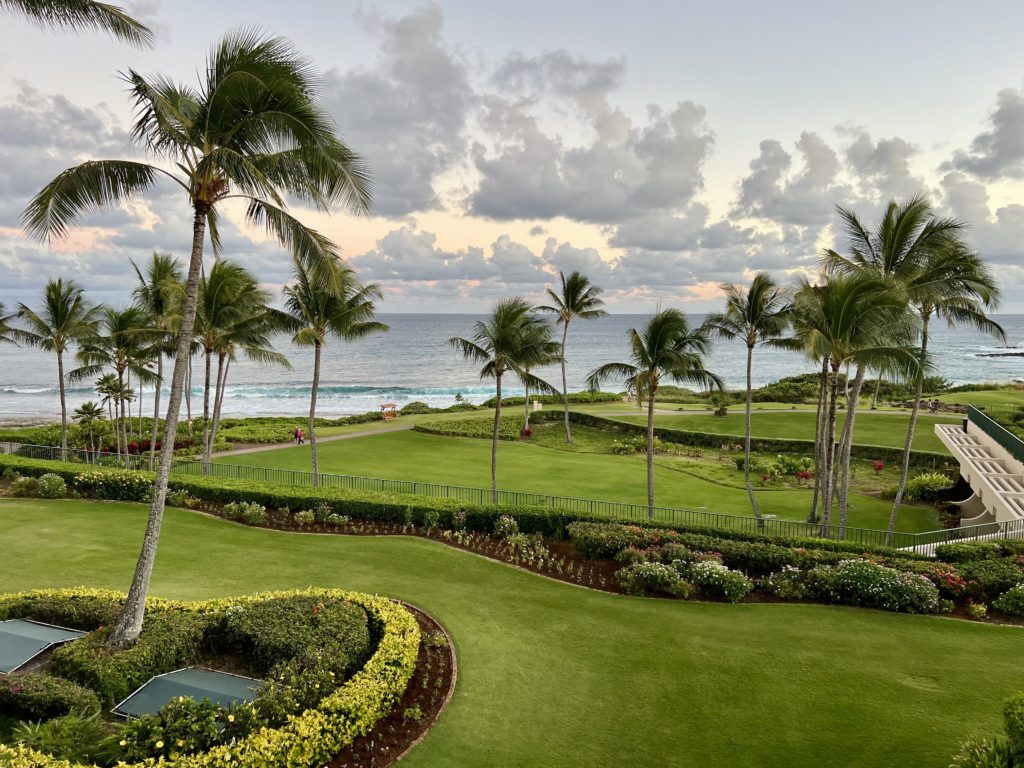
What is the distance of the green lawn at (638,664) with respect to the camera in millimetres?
7879

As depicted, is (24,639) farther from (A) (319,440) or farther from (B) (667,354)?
(A) (319,440)

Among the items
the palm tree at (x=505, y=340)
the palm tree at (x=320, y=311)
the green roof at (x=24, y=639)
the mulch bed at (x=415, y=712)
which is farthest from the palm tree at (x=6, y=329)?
the mulch bed at (x=415, y=712)

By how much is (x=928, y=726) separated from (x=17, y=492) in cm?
2525

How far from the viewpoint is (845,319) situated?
16062 mm

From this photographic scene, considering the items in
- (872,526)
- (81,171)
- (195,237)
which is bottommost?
(872,526)

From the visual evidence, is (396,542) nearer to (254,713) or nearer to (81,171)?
(254,713)

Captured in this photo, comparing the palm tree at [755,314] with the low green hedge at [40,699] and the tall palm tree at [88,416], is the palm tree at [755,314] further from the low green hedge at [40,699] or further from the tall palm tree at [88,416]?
the tall palm tree at [88,416]

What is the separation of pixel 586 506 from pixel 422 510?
6.78 m

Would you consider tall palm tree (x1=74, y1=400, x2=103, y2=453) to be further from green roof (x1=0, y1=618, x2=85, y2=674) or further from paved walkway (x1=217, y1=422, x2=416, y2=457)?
green roof (x1=0, y1=618, x2=85, y2=674)

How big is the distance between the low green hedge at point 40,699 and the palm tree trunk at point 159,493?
1.13 m

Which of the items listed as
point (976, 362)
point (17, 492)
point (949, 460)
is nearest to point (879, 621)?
point (949, 460)

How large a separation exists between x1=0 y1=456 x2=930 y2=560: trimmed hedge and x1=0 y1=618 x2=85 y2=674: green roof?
27.3 ft

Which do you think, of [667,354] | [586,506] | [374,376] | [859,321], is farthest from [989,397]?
[374,376]

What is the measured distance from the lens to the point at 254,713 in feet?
24.2
